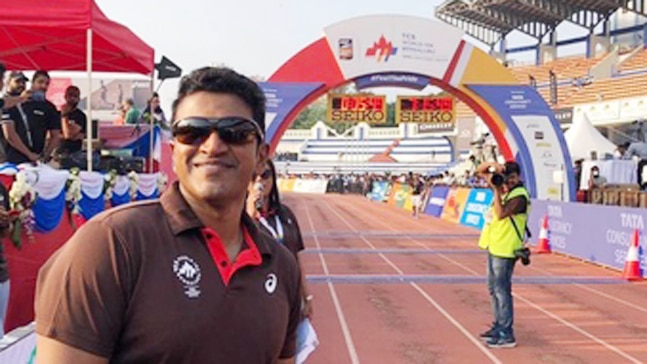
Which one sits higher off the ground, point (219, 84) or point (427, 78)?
point (427, 78)

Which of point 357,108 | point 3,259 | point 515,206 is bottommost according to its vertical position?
point 3,259

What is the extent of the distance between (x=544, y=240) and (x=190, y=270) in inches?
613

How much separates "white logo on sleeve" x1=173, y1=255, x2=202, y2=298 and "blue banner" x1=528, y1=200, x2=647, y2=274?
1176cm

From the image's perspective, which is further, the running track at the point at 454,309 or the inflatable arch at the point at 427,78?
the inflatable arch at the point at 427,78

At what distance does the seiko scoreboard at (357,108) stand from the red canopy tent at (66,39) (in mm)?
14162

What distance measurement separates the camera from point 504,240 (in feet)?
24.2

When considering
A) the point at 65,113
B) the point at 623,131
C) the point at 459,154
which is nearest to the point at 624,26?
the point at 623,131

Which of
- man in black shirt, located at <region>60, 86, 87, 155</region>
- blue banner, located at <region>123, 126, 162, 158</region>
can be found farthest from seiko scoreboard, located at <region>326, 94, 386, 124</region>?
man in black shirt, located at <region>60, 86, 87, 155</region>

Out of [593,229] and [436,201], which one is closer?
[593,229]

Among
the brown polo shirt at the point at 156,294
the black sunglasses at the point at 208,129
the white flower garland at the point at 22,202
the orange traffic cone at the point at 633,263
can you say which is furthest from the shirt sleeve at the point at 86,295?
the orange traffic cone at the point at 633,263

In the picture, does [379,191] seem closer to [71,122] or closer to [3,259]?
[71,122]

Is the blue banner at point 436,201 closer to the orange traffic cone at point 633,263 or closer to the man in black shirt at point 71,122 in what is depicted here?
the orange traffic cone at point 633,263

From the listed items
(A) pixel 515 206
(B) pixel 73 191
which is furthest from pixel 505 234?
(B) pixel 73 191

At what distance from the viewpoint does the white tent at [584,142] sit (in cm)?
2611
